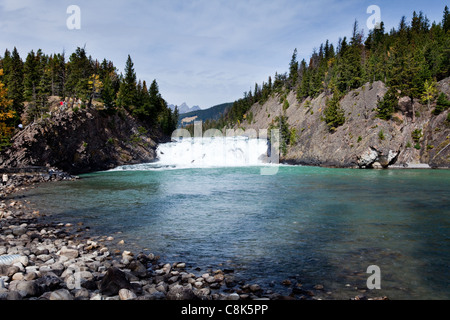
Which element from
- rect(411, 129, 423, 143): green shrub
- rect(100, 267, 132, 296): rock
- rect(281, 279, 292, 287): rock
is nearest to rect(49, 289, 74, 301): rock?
rect(100, 267, 132, 296): rock

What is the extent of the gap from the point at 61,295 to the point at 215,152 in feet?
194

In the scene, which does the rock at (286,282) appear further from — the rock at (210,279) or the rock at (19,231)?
the rock at (19,231)

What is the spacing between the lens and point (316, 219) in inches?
618

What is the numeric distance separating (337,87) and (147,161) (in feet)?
173

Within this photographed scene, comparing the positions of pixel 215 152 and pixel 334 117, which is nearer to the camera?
pixel 334 117

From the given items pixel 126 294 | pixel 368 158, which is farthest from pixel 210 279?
pixel 368 158

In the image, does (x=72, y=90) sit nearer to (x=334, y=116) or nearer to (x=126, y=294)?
(x=334, y=116)

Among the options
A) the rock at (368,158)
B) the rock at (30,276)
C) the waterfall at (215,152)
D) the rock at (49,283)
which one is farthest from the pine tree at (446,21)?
the rock at (30,276)

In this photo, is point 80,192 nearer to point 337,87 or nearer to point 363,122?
point 363,122

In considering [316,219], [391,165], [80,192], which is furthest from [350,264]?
[391,165]

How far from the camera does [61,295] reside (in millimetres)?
6160

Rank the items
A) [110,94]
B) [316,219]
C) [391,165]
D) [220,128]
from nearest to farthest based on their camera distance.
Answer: [316,219]
[391,165]
[110,94]
[220,128]

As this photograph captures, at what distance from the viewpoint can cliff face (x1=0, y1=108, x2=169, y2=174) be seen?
38844 mm

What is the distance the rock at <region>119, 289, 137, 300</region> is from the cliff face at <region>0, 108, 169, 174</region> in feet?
130
